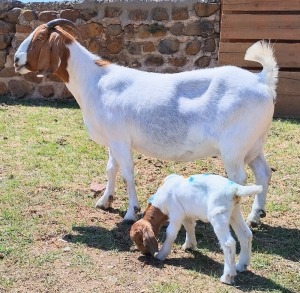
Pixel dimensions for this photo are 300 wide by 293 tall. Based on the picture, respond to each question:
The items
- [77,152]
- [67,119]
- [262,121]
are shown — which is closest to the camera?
[262,121]

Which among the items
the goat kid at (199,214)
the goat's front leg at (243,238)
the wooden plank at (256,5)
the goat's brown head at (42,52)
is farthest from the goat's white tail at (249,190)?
the wooden plank at (256,5)

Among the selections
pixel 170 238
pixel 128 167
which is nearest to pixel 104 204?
pixel 128 167

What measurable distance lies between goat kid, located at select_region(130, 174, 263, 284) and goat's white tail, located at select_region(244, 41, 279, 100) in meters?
A: 1.13

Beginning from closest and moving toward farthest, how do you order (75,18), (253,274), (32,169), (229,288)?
(229,288) < (253,274) < (32,169) < (75,18)

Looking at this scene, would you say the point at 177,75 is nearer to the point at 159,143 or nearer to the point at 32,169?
the point at 159,143

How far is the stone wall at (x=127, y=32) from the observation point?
30.2 feet

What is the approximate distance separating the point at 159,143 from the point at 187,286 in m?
1.43

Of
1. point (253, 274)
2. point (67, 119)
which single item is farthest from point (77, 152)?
point (253, 274)

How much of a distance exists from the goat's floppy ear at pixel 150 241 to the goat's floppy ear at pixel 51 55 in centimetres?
180

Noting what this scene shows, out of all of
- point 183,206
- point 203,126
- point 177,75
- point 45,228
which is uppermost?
point 177,75

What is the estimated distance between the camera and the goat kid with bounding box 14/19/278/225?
15.4ft

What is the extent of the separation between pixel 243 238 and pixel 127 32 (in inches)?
233

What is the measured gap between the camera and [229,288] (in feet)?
12.8

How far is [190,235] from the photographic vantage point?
4.51m
